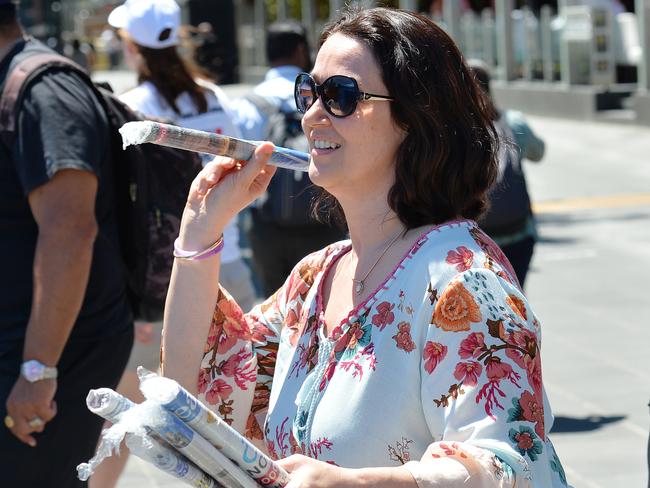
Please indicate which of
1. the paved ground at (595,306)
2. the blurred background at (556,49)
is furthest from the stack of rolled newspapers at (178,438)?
the blurred background at (556,49)

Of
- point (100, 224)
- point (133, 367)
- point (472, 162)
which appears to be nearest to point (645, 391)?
point (133, 367)

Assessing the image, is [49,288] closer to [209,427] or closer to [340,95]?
[340,95]

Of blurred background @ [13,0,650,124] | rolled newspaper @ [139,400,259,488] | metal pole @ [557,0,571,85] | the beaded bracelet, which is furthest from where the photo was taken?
metal pole @ [557,0,571,85]

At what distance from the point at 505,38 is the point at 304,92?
70.2 ft

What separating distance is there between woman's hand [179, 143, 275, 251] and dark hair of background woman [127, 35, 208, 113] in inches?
114

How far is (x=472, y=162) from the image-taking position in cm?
247

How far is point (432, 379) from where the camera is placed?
2223mm

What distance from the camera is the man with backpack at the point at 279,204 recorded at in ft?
20.2

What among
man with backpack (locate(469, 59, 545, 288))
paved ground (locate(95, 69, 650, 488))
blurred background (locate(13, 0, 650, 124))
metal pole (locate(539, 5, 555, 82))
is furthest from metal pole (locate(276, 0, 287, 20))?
man with backpack (locate(469, 59, 545, 288))

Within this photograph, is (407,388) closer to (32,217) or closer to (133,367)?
(32,217)

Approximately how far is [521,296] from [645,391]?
180 inches

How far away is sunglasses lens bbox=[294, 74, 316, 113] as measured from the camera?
2.53m

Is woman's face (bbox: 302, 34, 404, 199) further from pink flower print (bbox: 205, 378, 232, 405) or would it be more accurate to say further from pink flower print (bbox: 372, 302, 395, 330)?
pink flower print (bbox: 205, 378, 232, 405)

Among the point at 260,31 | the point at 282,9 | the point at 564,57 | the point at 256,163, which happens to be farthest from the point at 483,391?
the point at 260,31
